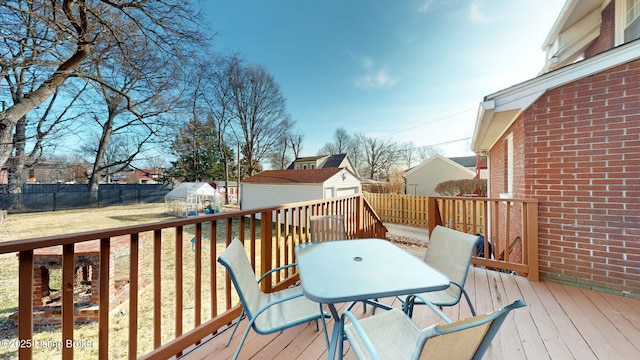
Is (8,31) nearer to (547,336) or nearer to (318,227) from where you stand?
(318,227)

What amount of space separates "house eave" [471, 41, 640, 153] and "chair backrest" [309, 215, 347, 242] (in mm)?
2689

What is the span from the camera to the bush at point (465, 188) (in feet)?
44.4

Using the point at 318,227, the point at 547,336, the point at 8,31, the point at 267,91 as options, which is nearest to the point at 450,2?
the point at 318,227

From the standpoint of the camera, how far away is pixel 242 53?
1387 centimetres

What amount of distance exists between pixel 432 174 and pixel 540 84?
1920cm

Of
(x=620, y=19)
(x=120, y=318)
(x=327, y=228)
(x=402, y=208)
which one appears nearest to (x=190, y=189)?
(x=120, y=318)

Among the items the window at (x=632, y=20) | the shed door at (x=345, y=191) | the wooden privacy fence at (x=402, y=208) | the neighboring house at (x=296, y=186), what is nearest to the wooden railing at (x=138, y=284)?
the window at (x=632, y=20)

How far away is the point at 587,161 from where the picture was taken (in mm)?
2721

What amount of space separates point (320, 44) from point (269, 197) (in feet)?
26.7

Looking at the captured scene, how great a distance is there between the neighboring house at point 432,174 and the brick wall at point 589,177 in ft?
58.9

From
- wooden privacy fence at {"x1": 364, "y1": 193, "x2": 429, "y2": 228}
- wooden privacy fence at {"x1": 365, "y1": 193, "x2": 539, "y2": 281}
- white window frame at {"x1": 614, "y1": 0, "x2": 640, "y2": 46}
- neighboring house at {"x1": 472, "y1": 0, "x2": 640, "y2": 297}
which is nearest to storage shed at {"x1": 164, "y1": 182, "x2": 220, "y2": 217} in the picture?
wooden privacy fence at {"x1": 364, "y1": 193, "x2": 429, "y2": 228}

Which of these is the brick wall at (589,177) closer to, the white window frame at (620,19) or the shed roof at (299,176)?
the white window frame at (620,19)

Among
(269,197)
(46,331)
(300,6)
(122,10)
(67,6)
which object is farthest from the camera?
(269,197)

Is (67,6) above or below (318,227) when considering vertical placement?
above
